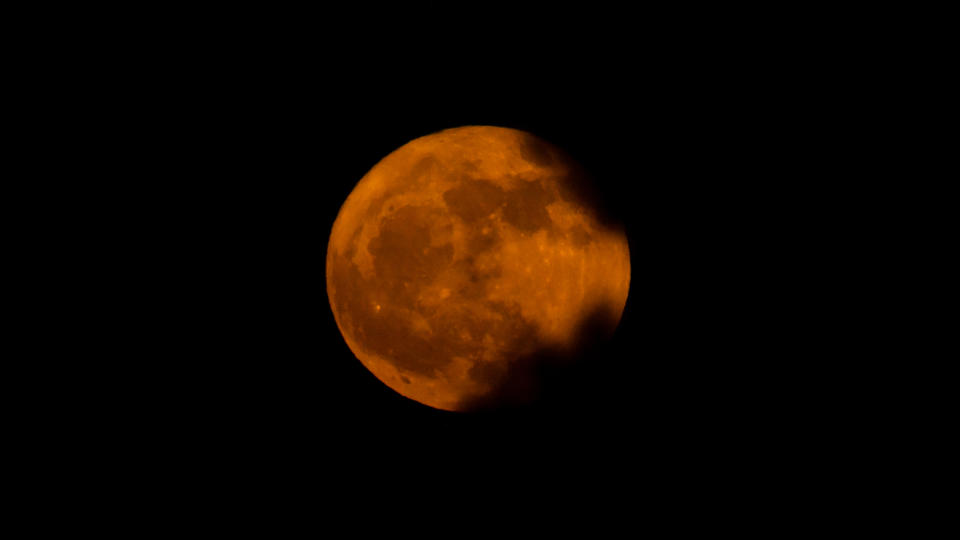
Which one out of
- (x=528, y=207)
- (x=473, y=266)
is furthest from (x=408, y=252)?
(x=528, y=207)

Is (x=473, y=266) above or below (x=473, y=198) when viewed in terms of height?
below

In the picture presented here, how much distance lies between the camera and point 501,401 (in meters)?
2.45

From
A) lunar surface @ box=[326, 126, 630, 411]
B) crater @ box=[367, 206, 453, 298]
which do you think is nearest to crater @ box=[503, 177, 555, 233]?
lunar surface @ box=[326, 126, 630, 411]

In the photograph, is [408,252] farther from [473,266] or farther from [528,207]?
[528,207]

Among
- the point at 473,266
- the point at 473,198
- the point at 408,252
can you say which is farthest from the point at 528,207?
the point at 408,252

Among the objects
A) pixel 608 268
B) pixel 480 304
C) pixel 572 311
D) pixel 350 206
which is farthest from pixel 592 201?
pixel 350 206

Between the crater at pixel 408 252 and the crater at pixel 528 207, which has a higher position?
the crater at pixel 528 207

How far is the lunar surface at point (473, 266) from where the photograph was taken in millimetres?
2129

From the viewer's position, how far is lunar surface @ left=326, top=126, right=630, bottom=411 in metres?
2.13

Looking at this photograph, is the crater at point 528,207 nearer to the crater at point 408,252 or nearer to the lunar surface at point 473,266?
the lunar surface at point 473,266

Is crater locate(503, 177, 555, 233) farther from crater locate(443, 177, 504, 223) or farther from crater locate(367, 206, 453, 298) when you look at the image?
crater locate(367, 206, 453, 298)

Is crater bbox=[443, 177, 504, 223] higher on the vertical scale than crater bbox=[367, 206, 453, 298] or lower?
higher

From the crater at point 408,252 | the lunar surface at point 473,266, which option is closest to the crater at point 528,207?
the lunar surface at point 473,266

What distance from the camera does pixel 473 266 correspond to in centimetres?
211
